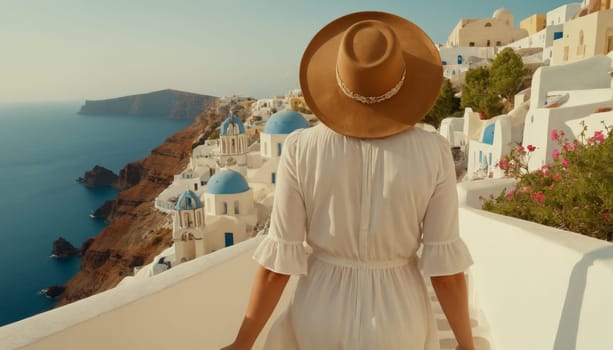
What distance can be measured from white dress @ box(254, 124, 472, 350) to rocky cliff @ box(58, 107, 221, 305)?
109 feet

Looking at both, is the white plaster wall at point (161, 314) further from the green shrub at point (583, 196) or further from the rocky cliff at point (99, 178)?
the rocky cliff at point (99, 178)

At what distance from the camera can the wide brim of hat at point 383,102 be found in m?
1.12

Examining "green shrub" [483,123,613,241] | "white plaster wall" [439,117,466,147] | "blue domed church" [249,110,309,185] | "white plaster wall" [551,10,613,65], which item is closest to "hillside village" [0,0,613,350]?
"green shrub" [483,123,613,241]

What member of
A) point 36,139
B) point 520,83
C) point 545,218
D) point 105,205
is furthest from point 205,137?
point 36,139

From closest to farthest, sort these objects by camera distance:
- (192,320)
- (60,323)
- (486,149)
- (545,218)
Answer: (60,323) → (192,320) → (545,218) → (486,149)

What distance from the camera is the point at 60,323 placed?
4.72ft

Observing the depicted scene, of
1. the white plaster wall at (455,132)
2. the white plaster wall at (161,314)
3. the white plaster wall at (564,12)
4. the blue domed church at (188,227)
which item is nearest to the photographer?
the white plaster wall at (161,314)

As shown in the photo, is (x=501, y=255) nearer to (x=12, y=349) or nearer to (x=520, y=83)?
(x=12, y=349)

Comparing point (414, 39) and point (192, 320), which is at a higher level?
point (414, 39)

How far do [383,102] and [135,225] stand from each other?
159 ft

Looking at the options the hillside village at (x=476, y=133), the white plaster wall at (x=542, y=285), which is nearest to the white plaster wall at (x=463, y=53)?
the hillside village at (x=476, y=133)

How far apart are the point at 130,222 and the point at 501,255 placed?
165 feet

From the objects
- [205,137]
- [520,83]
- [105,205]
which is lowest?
[105,205]

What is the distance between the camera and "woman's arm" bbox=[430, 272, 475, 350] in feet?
3.94
